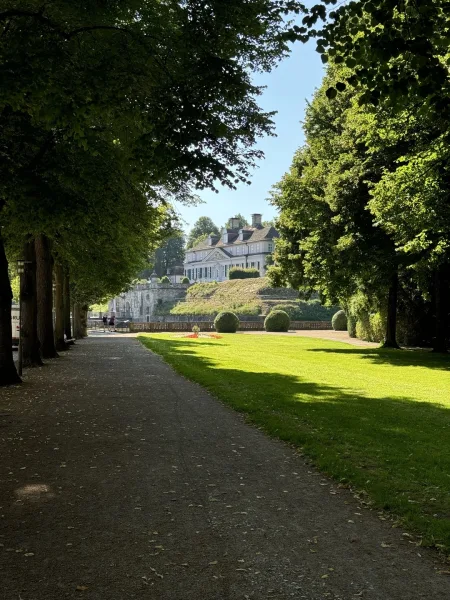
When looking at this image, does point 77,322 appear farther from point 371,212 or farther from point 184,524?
point 184,524

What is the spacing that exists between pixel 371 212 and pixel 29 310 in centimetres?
1361

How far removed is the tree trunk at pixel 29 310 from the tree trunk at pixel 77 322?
26.9 metres

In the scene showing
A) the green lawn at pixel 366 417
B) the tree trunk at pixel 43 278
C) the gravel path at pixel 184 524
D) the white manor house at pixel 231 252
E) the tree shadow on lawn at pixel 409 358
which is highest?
the white manor house at pixel 231 252

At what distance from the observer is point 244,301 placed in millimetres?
99500

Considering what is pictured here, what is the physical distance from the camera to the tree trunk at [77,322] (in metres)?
51.0

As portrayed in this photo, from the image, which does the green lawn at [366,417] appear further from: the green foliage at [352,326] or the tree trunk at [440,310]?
the green foliage at [352,326]

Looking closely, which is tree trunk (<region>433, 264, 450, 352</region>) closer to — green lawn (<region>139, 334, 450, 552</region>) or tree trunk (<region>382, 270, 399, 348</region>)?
tree trunk (<region>382, 270, 399, 348</region>)

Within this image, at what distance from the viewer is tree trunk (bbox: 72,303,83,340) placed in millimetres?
50984

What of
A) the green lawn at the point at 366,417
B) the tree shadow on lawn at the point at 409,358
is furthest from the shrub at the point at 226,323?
the green lawn at the point at 366,417

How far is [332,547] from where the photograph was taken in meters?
5.44

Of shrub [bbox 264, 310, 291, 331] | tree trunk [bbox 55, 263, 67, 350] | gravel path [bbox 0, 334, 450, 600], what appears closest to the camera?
gravel path [bbox 0, 334, 450, 600]

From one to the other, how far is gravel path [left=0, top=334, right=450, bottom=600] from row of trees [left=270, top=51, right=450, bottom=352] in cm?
1317

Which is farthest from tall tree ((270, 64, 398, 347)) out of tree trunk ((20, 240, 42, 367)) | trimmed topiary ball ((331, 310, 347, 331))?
trimmed topiary ball ((331, 310, 347, 331))

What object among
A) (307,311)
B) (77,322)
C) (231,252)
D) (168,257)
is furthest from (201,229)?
(77,322)
